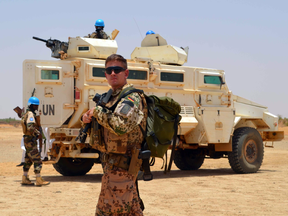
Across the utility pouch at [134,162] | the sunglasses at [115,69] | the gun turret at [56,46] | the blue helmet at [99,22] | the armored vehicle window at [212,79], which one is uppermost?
the blue helmet at [99,22]

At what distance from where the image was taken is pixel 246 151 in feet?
35.2

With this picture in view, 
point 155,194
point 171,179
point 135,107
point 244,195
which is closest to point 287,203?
point 244,195

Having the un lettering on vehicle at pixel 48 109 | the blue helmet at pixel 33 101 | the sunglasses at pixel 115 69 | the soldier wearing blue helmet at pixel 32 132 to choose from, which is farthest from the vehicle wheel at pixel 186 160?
the sunglasses at pixel 115 69

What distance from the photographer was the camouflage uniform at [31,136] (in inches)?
321

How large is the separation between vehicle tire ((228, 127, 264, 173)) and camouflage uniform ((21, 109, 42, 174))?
4.73 m

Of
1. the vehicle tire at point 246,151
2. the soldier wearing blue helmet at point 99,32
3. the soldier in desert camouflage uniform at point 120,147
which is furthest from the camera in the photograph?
the vehicle tire at point 246,151

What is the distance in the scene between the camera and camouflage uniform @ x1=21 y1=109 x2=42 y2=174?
321 inches

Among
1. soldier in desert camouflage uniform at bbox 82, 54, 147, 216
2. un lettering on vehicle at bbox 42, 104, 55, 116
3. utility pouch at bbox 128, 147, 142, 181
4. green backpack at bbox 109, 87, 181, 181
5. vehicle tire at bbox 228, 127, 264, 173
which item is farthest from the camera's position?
vehicle tire at bbox 228, 127, 264, 173

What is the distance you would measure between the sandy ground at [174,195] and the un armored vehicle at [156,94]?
704 millimetres

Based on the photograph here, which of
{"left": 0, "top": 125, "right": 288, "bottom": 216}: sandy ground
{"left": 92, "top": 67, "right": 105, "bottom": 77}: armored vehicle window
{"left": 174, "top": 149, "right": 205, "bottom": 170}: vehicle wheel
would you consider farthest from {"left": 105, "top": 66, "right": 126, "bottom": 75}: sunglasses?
{"left": 174, "top": 149, "right": 205, "bottom": 170}: vehicle wheel

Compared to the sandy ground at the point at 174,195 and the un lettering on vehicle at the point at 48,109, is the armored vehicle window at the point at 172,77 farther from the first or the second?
the un lettering on vehicle at the point at 48,109

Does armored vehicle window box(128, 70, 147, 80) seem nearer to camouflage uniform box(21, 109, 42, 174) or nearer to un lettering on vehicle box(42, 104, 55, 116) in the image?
un lettering on vehicle box(42, 104, 55, 116)

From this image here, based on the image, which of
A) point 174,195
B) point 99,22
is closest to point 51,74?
point 99,22

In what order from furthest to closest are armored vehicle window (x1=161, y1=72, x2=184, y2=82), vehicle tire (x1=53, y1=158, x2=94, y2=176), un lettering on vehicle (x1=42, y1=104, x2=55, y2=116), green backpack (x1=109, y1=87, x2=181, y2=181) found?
vehicle tire (x1=53, y1=158, x2=94, y2=176), armored vehicle window (x1=161, y1=72, x2=184, y2=82), un lettering on vehicle (x1=42, y1=104, x2=55, y2=116), green backpack (x1=109, y1=87, x2=181, y2=181)
